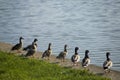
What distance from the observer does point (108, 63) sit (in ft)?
92.9

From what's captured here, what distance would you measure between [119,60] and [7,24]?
32.0 meters

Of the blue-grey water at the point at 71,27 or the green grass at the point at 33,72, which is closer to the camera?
the green grass at the point at 33,72

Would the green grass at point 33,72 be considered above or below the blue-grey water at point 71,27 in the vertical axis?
below

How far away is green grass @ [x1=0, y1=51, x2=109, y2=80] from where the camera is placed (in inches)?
892

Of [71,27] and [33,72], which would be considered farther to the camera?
[71,27]

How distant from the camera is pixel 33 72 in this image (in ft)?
78.9

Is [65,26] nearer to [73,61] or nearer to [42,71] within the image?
[73,61]

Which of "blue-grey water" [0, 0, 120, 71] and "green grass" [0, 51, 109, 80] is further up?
"blue-grey water" [0, 0, 120, 71]

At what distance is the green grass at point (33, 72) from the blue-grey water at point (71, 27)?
9.89 metres

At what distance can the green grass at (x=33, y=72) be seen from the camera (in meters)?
22.7

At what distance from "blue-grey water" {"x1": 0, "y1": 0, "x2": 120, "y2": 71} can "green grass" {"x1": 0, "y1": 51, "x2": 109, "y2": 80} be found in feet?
32.5

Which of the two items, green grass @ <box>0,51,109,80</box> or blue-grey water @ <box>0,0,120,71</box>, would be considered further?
blue-grey water @ <box>0,0,120,71</box>

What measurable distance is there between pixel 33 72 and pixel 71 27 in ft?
122

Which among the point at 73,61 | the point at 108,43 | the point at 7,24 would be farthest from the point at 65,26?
the point at 73,61
